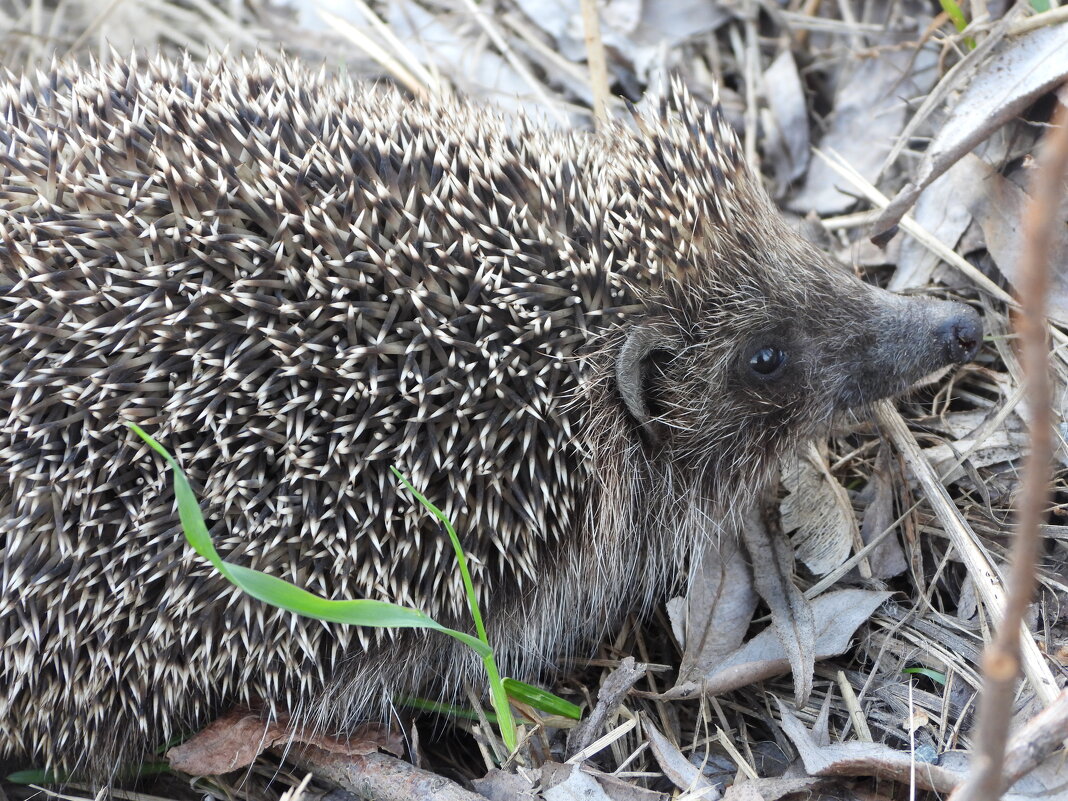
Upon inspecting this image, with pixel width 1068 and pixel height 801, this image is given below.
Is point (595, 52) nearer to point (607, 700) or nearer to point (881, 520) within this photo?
point (881, 520)

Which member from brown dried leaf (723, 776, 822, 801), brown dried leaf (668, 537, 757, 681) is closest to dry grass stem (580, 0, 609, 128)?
brown dried leaf (668, 537, 757, 681)

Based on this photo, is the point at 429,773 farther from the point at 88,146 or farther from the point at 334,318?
the point at 88,146

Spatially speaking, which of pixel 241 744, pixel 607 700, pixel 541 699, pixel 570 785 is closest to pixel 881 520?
pixel 607 700

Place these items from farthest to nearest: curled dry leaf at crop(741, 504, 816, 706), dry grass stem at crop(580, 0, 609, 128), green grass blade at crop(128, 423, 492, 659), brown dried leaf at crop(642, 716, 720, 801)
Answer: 1. dry grass stem at crop(580, 0, 609, 128)
2. curled dry leaf at crop(741, 504, 816, 706)
3. brown dried leaf at crop(642, 716, 720, 801)
4. green grass blade at crop(128, 423, 492, 659)

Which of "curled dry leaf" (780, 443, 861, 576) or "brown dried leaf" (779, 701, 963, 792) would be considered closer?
"brown dried leaf" (779, 701, 963, 792)

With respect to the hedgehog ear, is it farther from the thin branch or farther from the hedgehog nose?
the thin branch

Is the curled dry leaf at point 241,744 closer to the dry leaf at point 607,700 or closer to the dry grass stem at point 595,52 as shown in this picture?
the dry leaf at point 607,700

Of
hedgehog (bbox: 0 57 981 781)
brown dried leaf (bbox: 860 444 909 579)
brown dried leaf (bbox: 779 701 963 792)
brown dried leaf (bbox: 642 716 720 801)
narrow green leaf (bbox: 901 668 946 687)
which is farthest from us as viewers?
brown dried leaf (bbox: 860 444 909 579)
